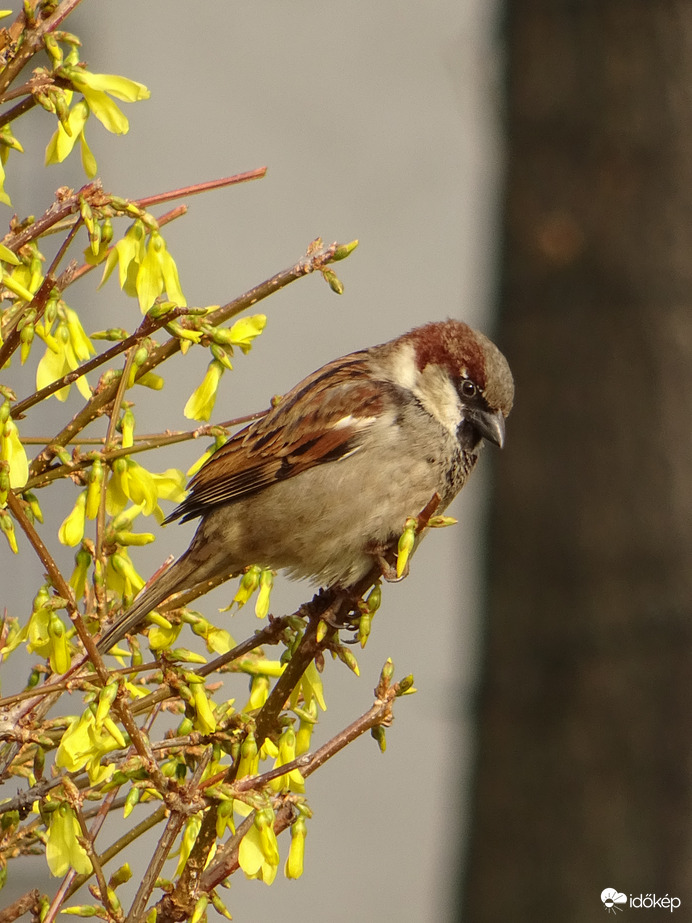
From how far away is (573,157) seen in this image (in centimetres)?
381

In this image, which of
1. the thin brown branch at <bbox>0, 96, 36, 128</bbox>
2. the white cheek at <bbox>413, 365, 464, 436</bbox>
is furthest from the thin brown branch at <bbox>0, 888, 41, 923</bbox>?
the white cheek at <bbox>413, 365, 464, 436</bbox>

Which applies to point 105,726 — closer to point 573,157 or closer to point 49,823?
point 49,823

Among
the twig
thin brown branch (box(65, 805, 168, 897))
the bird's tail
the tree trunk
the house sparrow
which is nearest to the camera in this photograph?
the twig

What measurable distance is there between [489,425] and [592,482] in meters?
1.53

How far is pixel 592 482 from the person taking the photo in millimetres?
3729

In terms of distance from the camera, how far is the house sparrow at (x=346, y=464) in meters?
2.20

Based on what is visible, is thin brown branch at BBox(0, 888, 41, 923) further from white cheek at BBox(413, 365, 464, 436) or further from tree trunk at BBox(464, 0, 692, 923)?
tree trunk at BBox(464, 0, 692, 923)

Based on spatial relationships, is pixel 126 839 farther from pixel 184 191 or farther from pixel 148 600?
pixel 184 191

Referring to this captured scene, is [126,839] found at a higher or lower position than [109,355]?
lower

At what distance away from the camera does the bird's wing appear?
2.29 metres

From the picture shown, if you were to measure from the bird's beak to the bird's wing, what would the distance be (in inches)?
7.5

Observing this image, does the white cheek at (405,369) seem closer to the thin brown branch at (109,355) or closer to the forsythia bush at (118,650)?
the forsythia bush at (118,650)

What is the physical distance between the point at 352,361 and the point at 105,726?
4.05 ft

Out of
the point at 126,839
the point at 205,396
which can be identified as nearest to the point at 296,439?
the point at 205,396
